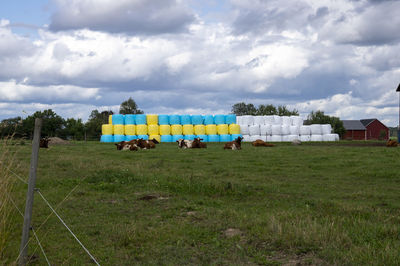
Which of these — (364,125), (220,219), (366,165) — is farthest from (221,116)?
(364,125)

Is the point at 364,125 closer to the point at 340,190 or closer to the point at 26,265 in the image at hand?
the point at 340,190

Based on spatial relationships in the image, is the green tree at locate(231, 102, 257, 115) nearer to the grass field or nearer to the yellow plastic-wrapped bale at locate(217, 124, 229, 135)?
the yellow plastic-wrapped bale at locate(217, 124, 229, 135)

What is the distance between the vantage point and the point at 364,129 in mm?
103875

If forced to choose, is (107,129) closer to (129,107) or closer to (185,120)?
(185,120)

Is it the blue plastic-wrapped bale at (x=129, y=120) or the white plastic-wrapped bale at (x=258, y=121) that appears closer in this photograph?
the blue plastic-wrapped bale at (x=129, y=120)

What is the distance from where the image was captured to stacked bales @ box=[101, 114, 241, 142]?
42.3m

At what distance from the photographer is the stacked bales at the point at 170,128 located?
4228 centimetres

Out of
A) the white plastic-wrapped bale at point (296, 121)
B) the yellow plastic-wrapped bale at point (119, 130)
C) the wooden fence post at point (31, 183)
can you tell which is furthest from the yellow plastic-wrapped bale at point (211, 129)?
the wooden fence post at point (31, 183)

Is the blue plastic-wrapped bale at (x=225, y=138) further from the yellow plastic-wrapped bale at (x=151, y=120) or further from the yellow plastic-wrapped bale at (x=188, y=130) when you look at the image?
the yellow plastic-wrapped bale at (x=151, y=120)

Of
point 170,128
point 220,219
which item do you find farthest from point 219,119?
point 220,219

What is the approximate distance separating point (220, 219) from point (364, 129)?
104850mm

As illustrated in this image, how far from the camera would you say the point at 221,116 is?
45031 mm

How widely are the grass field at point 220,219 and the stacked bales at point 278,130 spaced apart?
3287 cm

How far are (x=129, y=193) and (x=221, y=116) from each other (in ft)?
115
